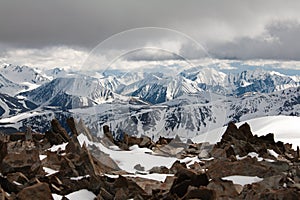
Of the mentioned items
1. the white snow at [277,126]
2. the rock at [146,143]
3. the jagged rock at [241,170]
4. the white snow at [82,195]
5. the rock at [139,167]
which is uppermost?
the jagged rock at [241,170]

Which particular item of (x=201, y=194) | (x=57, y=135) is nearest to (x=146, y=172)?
(x=201, y=194)

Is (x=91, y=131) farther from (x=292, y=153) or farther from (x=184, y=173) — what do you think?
(x=292, y=153)

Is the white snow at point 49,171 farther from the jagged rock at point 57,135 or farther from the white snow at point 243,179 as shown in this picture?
the jagged rock at point 57,135

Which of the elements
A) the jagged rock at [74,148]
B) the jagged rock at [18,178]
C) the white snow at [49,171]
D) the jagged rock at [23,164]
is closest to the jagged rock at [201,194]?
the jagged rock at [18,178]

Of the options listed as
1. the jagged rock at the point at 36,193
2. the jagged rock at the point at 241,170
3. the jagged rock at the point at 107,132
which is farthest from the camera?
the jagged rock at the point at 107,132

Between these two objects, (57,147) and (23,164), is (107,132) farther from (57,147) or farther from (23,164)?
(23,164)

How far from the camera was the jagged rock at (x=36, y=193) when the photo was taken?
519 inches

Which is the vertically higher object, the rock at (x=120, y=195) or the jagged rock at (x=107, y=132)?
the jagged rock at (x=107, y=132)

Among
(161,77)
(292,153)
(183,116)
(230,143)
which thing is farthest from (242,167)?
(292,153)

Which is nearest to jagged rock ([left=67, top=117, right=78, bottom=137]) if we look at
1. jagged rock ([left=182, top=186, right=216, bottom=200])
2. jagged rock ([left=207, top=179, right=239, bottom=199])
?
jagged rock ([left=207, top=179, right=239, bottom=199])

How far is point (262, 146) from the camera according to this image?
2441cm

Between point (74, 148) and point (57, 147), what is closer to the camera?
point (74, 148)

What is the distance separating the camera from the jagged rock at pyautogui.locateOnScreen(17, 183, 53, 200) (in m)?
13.2

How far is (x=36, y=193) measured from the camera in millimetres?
13250
